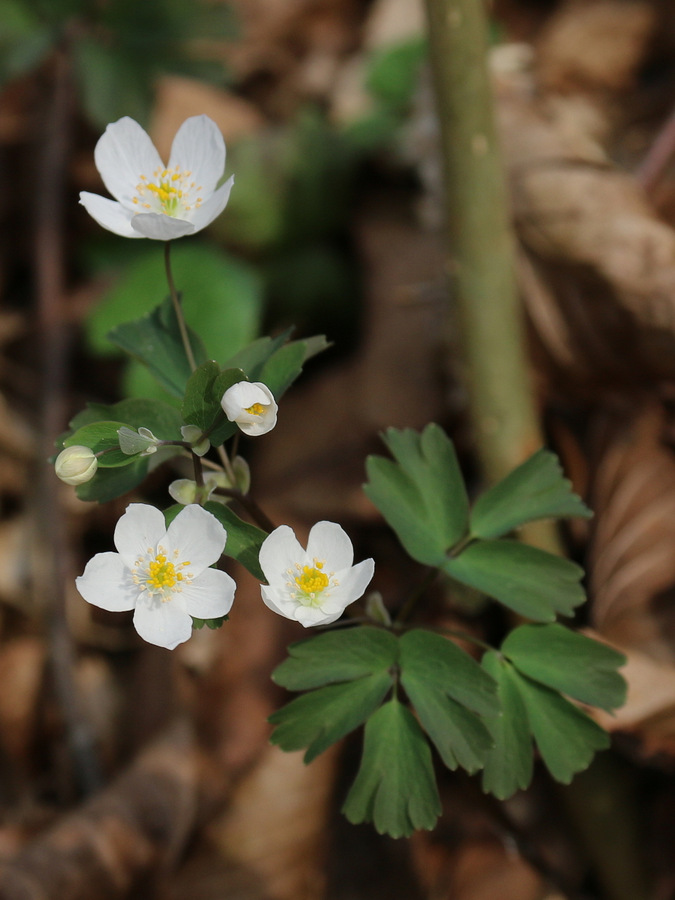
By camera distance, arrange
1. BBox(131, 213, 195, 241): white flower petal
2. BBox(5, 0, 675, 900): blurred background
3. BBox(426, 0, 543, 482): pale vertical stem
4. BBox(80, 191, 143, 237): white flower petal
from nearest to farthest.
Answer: BBox(131, 213, 195, 241): white flower petal
BBox(80, 191, 143, 237): white flower petal
BBox(426, 0, 543, 482): pale vertical stem
BBox(5, 0, 675, 900): blurred background

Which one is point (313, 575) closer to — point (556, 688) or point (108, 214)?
point (556, 688)

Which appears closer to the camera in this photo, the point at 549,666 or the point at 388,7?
the point at 549,666

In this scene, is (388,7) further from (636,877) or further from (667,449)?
(636,877)

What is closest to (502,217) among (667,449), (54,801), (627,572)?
(667,449)

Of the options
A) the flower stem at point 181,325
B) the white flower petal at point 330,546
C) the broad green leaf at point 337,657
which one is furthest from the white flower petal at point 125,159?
the broad green leaf at point 337,657

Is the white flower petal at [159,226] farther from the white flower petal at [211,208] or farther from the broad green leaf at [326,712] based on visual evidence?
the broad green leaf at [326,712]

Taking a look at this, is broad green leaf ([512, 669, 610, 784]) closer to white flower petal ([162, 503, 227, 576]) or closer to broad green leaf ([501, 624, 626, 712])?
broad green leaf ([501, 624, 626, 712])

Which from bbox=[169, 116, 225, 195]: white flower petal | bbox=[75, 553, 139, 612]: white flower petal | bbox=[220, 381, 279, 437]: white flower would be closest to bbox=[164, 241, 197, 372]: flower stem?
bbox=[169, 116, 225, 195]: white flower petal
